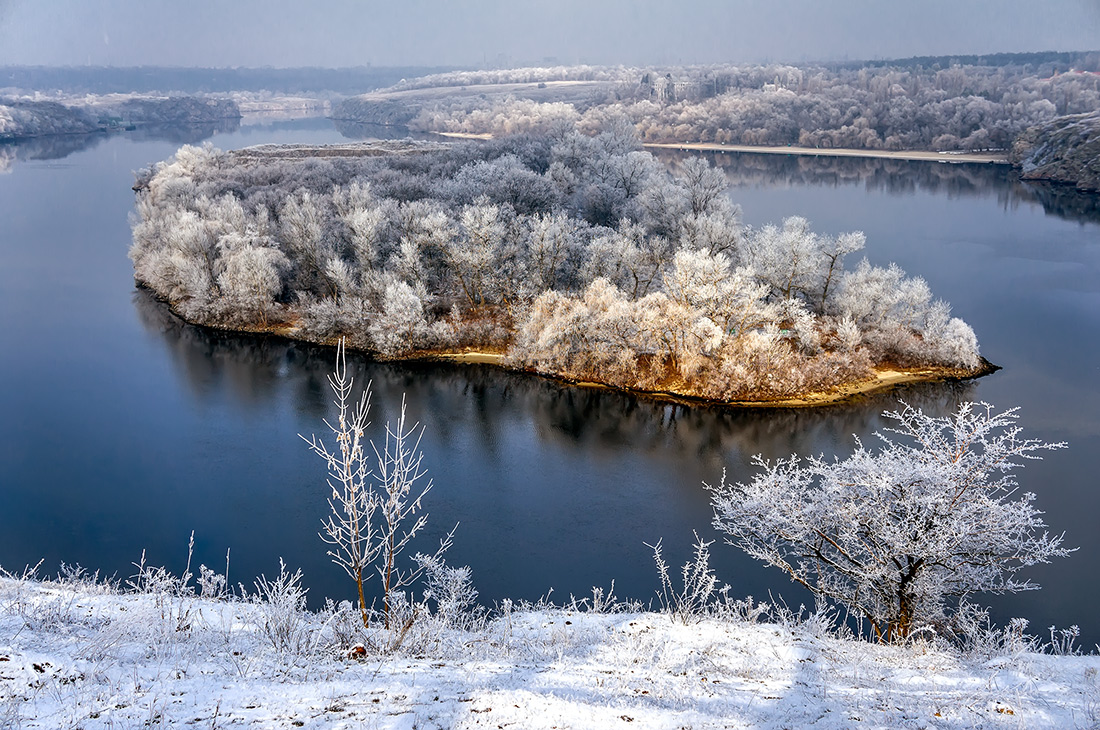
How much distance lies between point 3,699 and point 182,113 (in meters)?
154

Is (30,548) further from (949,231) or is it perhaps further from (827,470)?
(949,231)

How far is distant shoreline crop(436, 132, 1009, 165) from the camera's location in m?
79.6

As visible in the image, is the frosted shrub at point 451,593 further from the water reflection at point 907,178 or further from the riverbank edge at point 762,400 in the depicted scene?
the water reflection at point 907,178

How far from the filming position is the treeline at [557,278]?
27.3 meters

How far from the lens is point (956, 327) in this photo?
27.9 metres

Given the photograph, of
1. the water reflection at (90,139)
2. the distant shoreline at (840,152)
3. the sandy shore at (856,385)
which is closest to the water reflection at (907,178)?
the distant shoreline at (840,152)

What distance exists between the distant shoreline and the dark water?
4371 cm

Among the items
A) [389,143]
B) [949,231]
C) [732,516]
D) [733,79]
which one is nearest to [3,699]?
[732,516]

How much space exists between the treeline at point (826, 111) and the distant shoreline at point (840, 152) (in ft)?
5.13

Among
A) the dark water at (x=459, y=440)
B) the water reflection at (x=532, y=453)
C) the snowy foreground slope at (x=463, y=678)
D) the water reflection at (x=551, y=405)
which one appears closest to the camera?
the snowy foreground slope at (x=463, y=678)

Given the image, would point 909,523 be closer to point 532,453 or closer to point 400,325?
point 532,453

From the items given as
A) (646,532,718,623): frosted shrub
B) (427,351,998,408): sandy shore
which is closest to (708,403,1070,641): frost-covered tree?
(646,532,718,623): frosted shrub

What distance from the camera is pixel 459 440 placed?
23516 mm

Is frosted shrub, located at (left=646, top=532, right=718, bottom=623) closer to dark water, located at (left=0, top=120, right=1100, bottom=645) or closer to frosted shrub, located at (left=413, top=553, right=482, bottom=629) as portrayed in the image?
dark water, located at (left=0, top=120, right=1100, bottom=645)
